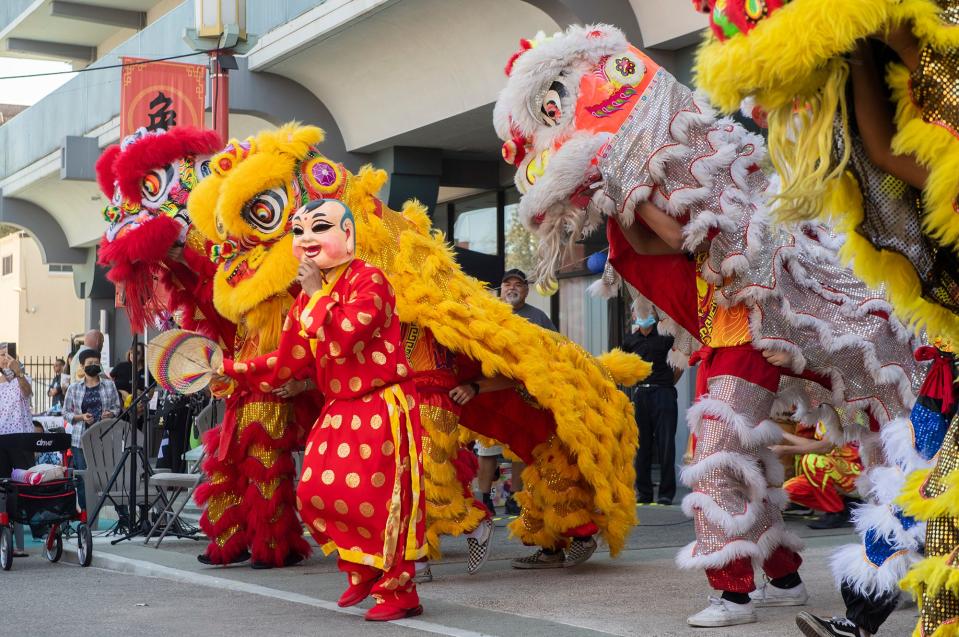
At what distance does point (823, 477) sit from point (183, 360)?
485 centimetres

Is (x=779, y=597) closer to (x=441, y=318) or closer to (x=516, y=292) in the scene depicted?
(x=441, y=318)

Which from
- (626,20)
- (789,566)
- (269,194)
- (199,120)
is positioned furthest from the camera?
(199,120)

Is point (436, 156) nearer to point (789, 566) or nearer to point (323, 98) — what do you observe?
point (323, 98)

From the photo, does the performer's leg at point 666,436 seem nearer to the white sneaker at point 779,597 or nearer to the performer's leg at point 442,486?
the performer's leg at point 442,486

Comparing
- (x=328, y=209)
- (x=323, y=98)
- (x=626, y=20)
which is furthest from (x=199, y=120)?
(x=328, y=209)

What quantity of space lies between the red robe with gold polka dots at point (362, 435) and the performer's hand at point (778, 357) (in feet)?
4.98

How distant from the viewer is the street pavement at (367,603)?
5238 millimetres

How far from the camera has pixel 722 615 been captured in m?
5.04

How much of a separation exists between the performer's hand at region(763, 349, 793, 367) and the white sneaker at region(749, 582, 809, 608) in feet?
3.46

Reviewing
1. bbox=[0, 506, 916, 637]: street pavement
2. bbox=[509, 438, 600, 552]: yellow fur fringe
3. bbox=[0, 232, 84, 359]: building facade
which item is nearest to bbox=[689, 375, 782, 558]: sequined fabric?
bbox=[0, 506, 916, 637]: street pavement

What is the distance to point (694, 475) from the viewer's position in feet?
16.7

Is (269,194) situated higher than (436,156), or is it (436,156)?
(436,156)

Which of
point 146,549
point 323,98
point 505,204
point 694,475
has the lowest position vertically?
point 146,549

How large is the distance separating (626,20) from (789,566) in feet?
18.9
